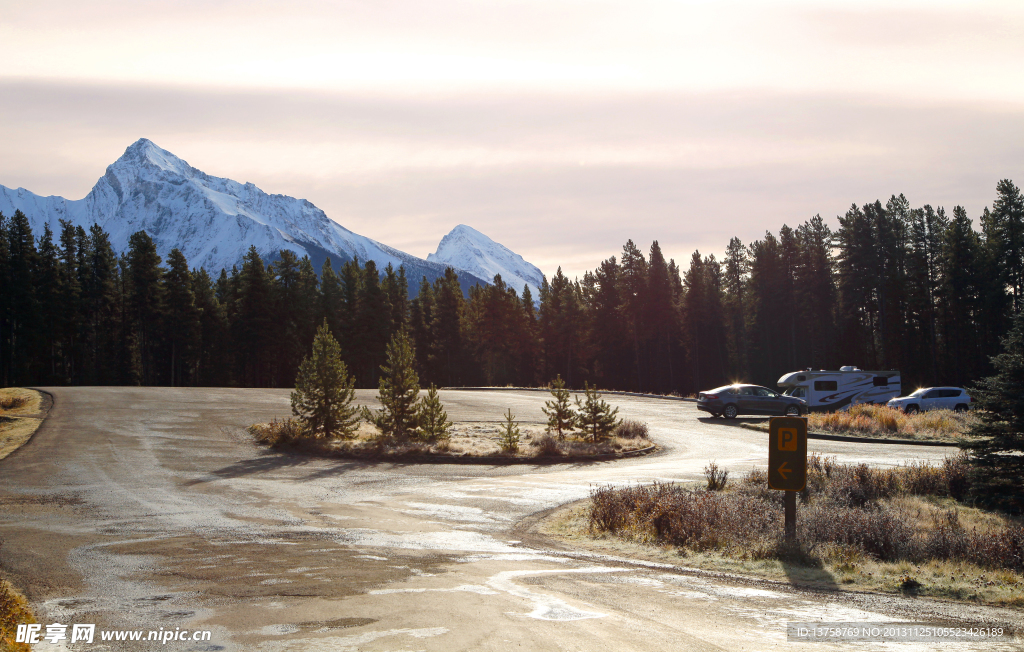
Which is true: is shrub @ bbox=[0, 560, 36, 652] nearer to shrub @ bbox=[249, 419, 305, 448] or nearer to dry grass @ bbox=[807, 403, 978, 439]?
shrub @ bbox=[249, 419, 305, 448]

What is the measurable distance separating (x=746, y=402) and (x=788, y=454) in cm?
2650

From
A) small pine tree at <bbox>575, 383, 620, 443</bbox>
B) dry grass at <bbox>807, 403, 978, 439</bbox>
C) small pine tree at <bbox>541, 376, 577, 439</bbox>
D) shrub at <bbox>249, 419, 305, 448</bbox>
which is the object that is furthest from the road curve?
dry grass at <bbox>807, 403, 978, 439</bbox>

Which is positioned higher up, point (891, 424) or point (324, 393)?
point (324, 393)

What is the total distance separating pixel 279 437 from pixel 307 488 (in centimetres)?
761

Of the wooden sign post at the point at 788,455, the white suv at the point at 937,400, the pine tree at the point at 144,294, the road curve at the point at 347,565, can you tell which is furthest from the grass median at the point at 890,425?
the pine tree at the point at 144,294

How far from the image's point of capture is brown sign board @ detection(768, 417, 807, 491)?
9.24 metres

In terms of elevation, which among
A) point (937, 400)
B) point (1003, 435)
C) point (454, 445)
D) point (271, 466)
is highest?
point (1003, 435)

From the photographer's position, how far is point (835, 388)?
37938mm

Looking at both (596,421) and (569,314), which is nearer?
(596,421)

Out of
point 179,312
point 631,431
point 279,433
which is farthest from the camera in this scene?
point 179,312

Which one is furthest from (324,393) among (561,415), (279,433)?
(561,415)

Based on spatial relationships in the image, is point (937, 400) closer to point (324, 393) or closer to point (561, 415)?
point (561, 415)

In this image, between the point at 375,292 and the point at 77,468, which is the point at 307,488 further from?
the point at 375,292

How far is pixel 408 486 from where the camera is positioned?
54.0ft
